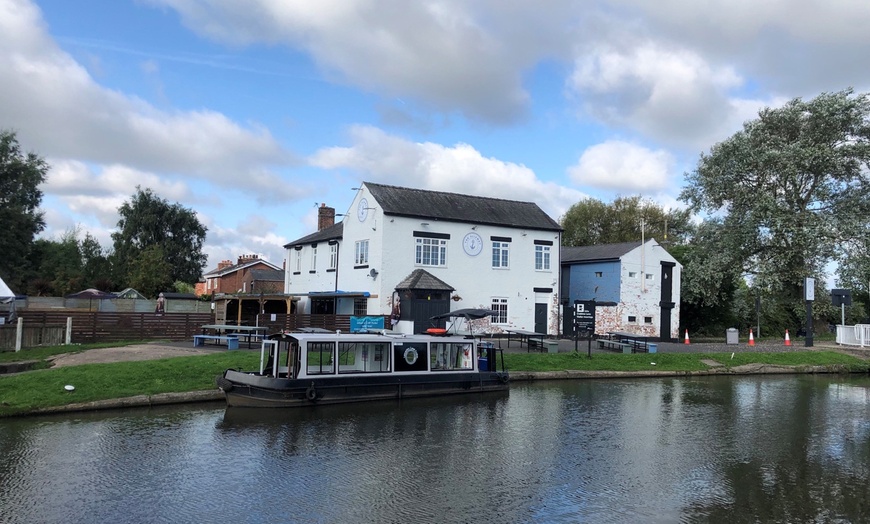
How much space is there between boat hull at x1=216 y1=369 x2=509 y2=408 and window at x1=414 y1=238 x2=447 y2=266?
544 inches

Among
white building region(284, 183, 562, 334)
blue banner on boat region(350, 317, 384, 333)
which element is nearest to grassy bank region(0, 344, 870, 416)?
blue banner on boat region(350, 317, 384, 333)

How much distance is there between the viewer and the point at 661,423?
16.4 meters

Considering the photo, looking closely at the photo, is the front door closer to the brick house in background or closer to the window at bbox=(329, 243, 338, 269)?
the window at bbox=(329, 243, 338, 269)

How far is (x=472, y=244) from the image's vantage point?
114ft

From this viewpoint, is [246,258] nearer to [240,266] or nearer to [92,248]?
[240,266]

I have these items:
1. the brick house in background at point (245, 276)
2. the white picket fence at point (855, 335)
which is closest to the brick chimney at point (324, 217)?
the brick house in background at point (245, 276)

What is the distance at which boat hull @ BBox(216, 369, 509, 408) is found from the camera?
16.8 metres

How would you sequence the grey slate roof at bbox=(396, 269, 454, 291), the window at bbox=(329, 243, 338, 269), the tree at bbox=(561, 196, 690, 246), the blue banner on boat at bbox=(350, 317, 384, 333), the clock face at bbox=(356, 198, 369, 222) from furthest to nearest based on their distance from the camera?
the tree at bbox=(561, 196, 690, 246) < the window at bbox=(329, 243, 338, 269) < the clock face at bbox=(356, 198, 369, 222) < the grey slate roof at bbox=(396, 269, 454, 291) < the blue banner on boat at bbox=(350, 317, 384, 333)

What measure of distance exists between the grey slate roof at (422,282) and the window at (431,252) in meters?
0.70

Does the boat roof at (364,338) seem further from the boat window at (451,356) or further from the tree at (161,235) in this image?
the tree at (161,235)

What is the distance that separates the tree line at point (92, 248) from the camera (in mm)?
46219

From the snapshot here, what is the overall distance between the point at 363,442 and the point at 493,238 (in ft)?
75.2

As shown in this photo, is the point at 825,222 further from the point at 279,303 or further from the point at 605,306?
the point at 279,303

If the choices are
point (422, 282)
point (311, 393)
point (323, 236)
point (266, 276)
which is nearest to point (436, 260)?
point (422, 282)
